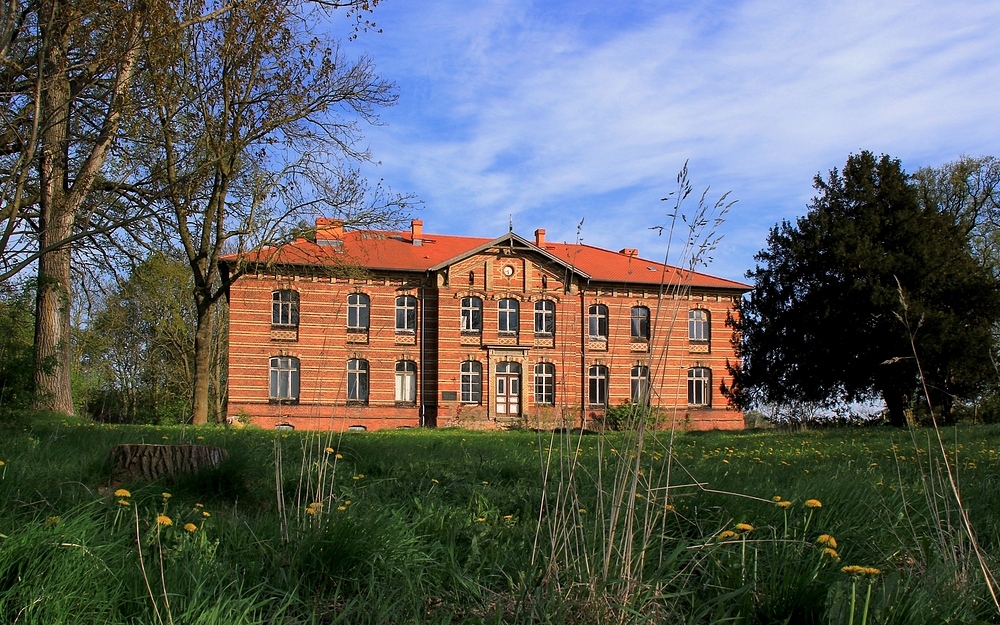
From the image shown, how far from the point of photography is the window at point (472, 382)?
33.8 metres

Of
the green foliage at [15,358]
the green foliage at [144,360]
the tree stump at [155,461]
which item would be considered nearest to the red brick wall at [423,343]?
the green foliage at [144,360]

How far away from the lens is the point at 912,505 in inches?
201

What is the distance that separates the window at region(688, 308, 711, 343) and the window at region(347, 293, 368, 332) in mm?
14824

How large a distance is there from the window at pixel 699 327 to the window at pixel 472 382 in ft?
33.5

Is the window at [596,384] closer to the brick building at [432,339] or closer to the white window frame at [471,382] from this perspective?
the brick building at [432,339]

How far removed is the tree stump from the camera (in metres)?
5.85

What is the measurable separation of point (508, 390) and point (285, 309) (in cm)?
1002

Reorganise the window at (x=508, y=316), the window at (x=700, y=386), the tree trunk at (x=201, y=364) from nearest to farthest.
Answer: the tree trunk at (x=201, y=364) → the window at (x=508, y=316) → the window at (x=700, y=386)

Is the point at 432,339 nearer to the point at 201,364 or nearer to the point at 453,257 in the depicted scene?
the point at 453,257

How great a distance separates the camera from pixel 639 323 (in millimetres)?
35438

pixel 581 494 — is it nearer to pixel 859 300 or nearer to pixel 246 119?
pixel 246 119

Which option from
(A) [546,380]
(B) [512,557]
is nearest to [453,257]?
(A) [546,380]

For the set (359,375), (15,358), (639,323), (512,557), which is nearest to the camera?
(512,557)

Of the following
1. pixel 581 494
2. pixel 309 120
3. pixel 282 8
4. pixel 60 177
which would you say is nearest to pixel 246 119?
pixel 309 120
